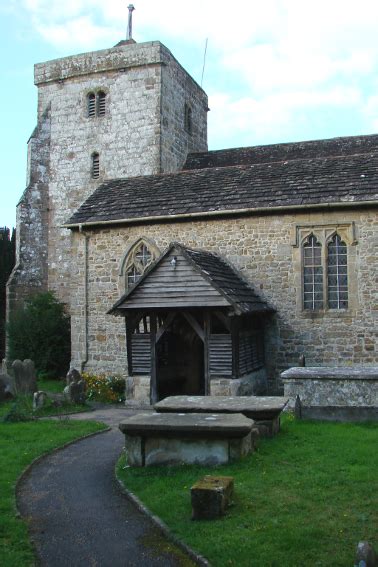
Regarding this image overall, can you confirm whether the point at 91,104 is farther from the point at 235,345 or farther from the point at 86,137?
the point at 235,345

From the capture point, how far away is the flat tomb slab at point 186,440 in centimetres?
766

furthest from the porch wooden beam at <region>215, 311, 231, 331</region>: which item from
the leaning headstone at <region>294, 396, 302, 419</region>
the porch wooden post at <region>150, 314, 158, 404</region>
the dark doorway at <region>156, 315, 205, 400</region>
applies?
the leaning headstone at <region>294, 396, 302, 419</region>

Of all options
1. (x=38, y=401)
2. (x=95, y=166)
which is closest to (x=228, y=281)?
(x=38, y=401)

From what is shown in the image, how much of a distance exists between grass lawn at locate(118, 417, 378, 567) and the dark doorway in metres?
7.92

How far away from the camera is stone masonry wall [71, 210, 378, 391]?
16141 millimetres

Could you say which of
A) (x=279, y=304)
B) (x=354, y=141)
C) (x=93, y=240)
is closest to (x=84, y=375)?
(x=93, y=240)

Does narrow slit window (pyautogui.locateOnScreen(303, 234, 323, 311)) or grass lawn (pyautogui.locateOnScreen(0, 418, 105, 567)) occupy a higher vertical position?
narrow slit window (pyautogui.locateOnScreen(303, 234, 323, 311))

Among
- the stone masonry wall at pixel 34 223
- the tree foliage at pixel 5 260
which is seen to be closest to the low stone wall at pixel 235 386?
the stone masonry wall at pixel 34 223

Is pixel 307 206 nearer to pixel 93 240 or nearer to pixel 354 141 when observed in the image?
pixel 93 240

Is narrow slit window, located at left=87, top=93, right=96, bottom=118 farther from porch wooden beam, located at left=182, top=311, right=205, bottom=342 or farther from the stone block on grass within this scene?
the stone block on grass

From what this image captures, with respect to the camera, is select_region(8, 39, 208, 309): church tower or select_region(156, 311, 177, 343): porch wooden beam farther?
select_region(8, 39, 208, 309): church tower

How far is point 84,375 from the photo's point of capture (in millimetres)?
18422

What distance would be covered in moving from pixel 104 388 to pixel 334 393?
27.5 ft

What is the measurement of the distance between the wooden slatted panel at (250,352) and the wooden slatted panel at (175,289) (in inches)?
59.9
